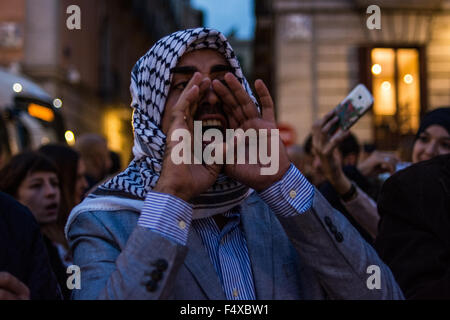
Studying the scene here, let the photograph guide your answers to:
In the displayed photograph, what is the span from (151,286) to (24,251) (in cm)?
71

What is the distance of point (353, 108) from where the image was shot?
3.36 metres

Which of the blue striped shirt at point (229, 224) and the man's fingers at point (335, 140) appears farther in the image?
the man's fingers at point (335, 140)

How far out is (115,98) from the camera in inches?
952

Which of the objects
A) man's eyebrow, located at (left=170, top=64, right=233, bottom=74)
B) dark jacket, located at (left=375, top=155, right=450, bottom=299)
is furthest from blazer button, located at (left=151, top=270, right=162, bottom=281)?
dark jacket, located at (left=375, top=155, right=450, bottom=299)

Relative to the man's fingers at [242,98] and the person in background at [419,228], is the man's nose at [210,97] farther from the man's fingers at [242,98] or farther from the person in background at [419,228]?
the person in background at [419,228]

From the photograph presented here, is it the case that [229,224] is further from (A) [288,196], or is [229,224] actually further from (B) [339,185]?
(B) [339,185]

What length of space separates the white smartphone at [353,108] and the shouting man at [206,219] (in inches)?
53.2

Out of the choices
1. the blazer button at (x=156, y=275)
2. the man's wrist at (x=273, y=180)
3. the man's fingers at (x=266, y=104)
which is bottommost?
the blazer button at (x=156, y=275)

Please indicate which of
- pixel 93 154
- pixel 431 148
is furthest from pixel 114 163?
pixel 431 148

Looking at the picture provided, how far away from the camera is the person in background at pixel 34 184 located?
3.65 metres

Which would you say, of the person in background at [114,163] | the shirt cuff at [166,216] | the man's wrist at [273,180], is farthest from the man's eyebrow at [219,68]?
the person in background at [114,163]

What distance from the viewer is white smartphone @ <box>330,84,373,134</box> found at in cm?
329
